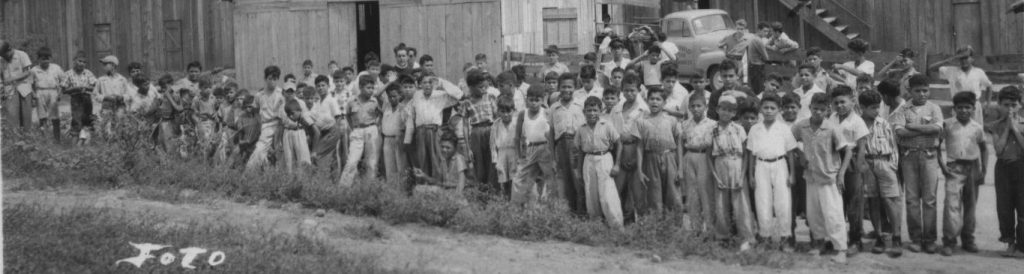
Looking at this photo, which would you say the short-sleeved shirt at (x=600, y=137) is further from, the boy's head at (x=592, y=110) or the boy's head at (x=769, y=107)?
the boy's head at (x=769, y=107)

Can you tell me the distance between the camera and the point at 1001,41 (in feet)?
73.6

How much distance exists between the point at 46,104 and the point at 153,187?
15.9 feet

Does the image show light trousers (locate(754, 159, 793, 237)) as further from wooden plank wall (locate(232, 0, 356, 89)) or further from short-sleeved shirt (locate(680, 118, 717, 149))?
wooden plank wall (locate(232, 0, 356, 89))

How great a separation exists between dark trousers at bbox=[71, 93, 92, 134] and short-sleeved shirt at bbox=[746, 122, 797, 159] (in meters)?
9.46

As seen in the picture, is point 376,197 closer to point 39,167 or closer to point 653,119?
point 653,119

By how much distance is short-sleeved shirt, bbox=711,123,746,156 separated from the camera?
9.77m

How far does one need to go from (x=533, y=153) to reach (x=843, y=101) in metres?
2.75

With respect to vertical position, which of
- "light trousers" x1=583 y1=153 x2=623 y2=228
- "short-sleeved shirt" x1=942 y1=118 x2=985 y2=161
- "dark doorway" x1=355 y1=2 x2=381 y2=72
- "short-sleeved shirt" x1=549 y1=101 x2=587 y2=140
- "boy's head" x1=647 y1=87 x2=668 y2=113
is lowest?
"light trousers" x1=583 y1=153 x2=623 y2=228

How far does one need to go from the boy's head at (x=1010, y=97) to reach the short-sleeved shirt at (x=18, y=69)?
11.9 meters

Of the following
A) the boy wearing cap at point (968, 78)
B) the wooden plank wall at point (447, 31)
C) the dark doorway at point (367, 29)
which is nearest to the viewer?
the boy wearing cap at point (968, 78)

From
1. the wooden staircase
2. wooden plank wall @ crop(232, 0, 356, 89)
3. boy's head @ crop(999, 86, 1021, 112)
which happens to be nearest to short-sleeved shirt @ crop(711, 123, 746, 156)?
boy's head @ crop(999, 86, 1021, 112)

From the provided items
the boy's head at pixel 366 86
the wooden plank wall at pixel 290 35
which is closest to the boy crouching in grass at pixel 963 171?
the boy's head at pixel 366 86

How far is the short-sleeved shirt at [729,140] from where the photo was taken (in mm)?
9766

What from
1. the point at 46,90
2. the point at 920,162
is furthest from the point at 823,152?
the point at 46,90
